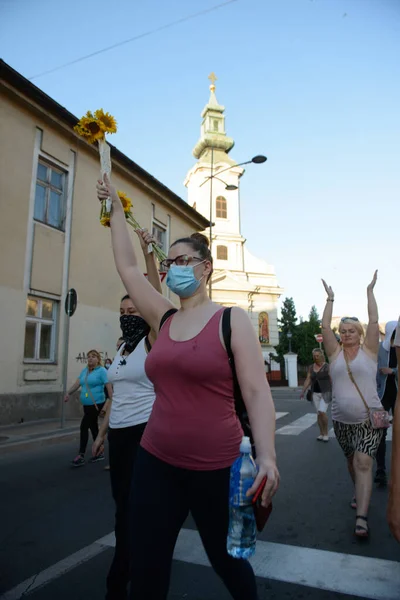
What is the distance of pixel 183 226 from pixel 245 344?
2178 cm

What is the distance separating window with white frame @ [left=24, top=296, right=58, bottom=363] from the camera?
1289 cm

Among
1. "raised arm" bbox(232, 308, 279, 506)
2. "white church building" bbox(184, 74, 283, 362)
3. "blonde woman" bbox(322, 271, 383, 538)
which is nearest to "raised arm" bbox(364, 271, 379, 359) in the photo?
"blonde woman" bbox(322, 271, 383, 538)

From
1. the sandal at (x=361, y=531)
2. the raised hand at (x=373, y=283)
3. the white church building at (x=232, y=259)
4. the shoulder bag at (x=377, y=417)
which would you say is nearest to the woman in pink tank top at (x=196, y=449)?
the sandal at (x=361, y=531)

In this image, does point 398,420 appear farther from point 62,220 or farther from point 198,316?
point 62,220

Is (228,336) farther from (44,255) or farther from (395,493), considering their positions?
(44,255)

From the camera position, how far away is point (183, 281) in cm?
233

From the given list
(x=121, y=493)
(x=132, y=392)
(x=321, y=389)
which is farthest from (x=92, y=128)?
(x=321, y=389)

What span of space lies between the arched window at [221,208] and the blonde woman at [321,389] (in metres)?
40.2

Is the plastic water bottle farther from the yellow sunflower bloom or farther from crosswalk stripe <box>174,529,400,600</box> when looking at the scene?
the yellow sunflower bloom

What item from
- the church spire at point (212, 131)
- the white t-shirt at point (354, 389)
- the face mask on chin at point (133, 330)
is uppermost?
the church spire at point (212, 131)

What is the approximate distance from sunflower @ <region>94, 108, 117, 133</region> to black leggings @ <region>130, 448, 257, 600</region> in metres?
2.19

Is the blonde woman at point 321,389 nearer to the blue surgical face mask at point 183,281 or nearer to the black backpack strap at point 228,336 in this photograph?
the blue surgical face mask at point 183,281

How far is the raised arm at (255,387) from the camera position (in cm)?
186

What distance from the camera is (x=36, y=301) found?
1324 centimetres
